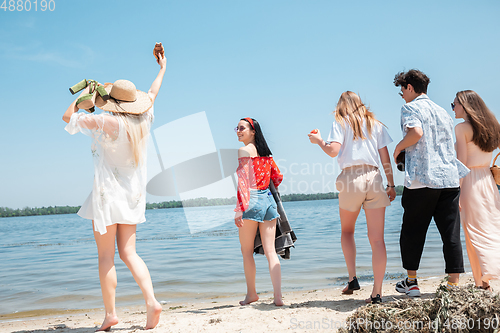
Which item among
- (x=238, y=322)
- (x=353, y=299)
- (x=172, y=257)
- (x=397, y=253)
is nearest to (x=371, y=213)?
(x=353, y=299)

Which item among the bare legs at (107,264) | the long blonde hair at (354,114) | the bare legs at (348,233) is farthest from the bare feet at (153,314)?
the long blonde hair at (354,114)

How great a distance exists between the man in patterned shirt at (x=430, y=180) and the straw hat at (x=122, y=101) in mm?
2387

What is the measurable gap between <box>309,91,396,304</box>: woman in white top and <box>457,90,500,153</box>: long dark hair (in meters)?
0.84

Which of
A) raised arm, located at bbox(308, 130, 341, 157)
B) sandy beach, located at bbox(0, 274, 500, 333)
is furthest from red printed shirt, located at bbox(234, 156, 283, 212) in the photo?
sandy beach, located at bbox(0, 274, 500, 333)

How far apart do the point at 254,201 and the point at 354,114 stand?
1269 mm

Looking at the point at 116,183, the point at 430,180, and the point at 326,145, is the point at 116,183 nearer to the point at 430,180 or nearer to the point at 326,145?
the point at 326,145

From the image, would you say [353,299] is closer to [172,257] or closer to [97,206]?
[97,206]

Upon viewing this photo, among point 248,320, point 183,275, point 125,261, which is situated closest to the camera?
point 125,261

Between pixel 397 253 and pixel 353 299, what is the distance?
4.85 metres

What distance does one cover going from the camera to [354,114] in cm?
335

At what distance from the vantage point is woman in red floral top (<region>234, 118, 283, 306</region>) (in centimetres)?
361

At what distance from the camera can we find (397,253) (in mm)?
8031

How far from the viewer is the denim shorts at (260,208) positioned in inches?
142

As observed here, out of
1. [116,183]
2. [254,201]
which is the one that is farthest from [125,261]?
[254,201]
